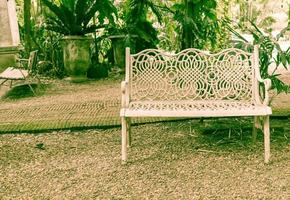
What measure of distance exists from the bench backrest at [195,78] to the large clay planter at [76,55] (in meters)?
4.57

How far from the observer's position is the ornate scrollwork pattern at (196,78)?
372 centimetres

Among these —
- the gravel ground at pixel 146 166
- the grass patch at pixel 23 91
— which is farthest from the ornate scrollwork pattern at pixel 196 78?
the grass patch at pixel 23 91

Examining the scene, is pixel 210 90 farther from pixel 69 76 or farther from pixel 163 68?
pixel 69 76

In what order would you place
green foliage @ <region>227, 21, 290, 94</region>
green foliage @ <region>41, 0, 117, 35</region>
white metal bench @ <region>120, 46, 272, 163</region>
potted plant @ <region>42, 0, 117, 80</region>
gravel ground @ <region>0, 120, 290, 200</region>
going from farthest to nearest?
green foliage @ <region>41, 0, 117, 35</region>
potted plant @ <region>42, 0, 117, 80</region>
green foliage @ <region>227, 21, 290, 94</region>
white metal bench @ <region>120, 46, 272, 163</region>
gravel ground @ <region>0, 120, 290, 200</region>

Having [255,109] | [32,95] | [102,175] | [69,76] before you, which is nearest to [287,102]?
[255,109]

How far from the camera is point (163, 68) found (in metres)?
3.92

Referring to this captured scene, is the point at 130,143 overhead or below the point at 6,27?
below

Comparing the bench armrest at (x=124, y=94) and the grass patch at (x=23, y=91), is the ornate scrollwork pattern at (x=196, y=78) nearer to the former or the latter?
the bench armrest at (x=124, y=94)

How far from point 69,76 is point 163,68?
15.8 ft

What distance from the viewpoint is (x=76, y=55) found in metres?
8.26

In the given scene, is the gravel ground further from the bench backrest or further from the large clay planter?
the large clay planter

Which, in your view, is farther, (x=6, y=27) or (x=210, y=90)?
(x=6, y=27)

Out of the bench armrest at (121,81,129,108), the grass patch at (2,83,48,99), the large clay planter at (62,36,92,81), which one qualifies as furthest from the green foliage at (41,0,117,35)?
the bench armrest at (121,81,129,108)

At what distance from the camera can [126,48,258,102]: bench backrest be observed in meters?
3.72
